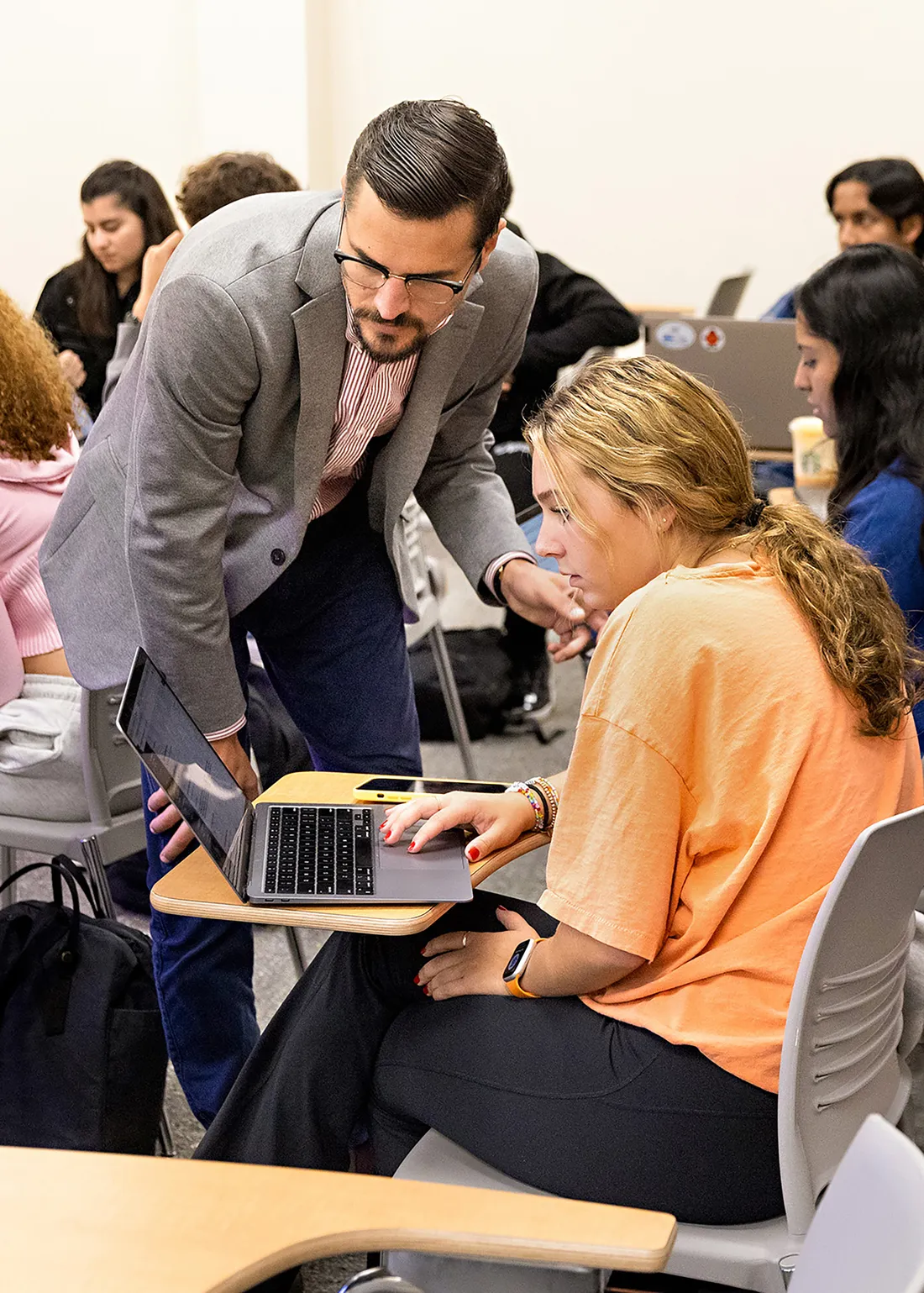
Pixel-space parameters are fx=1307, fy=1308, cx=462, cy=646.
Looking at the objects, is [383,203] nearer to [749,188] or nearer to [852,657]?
[852,657]

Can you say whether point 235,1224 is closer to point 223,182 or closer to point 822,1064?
point 822,1064

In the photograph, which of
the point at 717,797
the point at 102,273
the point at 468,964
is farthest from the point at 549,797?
the point at 102,273

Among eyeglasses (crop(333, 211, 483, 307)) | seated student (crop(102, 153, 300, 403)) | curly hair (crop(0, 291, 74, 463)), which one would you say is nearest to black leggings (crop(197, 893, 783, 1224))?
eyeglasses (crop(333, 211, 483, 307))

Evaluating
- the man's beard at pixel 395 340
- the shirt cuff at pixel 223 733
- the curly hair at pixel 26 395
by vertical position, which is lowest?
the shirt cuff at pixel 223 733

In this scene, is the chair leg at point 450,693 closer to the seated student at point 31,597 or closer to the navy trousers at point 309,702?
the seated student at point 31,597

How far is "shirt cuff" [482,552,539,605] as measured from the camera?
6.20ft

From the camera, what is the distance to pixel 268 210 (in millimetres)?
1565

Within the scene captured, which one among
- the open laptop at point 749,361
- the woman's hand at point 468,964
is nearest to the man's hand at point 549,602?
the woman's hand at point 468,964

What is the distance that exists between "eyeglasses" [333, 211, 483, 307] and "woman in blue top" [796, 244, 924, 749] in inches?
35.0

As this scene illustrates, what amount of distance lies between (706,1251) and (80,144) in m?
5.36

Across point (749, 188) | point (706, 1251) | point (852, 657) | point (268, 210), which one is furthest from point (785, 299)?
point (706, 1251)

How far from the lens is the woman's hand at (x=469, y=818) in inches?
54.7

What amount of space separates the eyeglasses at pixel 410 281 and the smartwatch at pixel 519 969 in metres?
0.70

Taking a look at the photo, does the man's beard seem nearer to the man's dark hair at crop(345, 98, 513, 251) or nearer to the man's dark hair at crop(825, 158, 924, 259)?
the man's dark hair at crop(345, 98, 513, 251)
